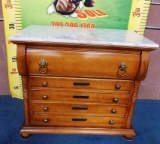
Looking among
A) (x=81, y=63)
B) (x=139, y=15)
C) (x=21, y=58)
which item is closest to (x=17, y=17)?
(x=21, y=58)

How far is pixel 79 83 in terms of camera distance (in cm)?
137

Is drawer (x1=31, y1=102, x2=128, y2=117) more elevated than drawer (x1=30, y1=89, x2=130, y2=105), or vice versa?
drawer (x1=30, y1=89, x2=130, y2=105)

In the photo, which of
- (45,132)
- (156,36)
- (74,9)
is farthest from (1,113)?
(156,36)

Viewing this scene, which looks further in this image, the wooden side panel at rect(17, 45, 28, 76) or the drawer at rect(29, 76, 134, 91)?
the drawer at rect(29, 76, 134, 91)

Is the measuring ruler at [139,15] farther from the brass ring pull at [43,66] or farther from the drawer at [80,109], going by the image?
the brass ring pull at [43,66]

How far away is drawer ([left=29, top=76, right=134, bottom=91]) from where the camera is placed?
4.45ft

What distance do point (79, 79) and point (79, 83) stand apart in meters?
0.03

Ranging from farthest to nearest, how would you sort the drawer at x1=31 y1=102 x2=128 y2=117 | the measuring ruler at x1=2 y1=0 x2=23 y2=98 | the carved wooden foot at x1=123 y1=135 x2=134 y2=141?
the measuring ruler at x1=2 y1=0 x2=23 y2=98, the carved wooden foot at x1=123 y1=135 x2=134 y2=141, the drawer at x1=31 y1=102 x2=128 y2=117

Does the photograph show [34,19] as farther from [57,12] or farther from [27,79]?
[27,79]

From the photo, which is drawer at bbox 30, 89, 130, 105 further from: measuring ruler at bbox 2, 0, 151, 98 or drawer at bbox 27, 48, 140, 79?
measuring ruler at bbox 2, 0, 151, 98

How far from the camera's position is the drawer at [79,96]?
4.60 ft

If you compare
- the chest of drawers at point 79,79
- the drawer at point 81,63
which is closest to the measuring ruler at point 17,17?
the chest of drawers at point 79,79

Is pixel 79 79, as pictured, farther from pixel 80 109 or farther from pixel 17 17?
pixel 17 17

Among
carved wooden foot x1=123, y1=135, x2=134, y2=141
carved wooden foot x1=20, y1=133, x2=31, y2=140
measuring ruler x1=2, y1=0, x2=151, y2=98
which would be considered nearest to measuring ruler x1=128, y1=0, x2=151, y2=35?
measuring ruler x1=2, y1=0, x2=151, y2=98
